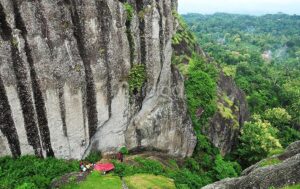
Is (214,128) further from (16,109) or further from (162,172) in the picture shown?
(16,109)

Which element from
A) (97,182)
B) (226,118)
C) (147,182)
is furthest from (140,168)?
(226,118)

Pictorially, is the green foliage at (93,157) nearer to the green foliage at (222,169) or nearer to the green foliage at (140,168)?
the green foliage at (140,168)

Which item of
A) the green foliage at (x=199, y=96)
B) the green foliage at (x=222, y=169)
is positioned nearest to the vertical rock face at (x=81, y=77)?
the green foliage at (x=222, y=169)

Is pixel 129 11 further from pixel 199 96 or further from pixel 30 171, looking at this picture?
pixel 199 96

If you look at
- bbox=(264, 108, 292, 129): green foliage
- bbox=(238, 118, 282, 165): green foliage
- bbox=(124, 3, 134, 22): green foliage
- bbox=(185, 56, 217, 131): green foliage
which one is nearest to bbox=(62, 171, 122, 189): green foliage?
bbox=(124, 3, 134, 22): green foliage

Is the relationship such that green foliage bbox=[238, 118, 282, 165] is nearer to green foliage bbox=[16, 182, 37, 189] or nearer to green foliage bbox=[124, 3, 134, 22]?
green foliage bbox=[124, 3, 134, 22]
